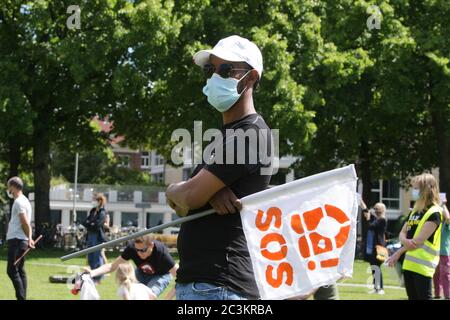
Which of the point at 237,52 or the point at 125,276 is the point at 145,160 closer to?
the point at 125,276

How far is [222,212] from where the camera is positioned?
Answer: 3.82 metres

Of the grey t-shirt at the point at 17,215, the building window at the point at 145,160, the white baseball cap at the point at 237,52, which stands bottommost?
the grey t-shirt at the point at 17,215

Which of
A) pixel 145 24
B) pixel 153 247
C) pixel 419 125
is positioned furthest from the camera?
pixel 419 125

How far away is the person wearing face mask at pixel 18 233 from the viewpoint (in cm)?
1199

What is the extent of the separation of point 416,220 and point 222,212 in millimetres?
5526

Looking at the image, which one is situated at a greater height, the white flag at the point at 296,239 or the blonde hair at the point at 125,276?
the white flag at the point at 296,239

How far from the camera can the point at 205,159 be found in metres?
3.95

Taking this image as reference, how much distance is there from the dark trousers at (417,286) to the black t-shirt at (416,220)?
432 millimetres

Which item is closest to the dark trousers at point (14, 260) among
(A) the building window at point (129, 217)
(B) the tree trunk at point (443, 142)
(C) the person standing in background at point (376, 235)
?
(C) the person standing in background at point (376, 235)

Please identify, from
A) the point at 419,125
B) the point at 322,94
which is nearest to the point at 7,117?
the point at 322,94

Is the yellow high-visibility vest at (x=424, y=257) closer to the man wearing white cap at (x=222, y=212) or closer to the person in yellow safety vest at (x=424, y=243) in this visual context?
the person in yellow safety vest at (x=424, y=243)

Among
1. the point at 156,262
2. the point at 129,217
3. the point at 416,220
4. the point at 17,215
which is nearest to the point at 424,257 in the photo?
the point at 416,220
